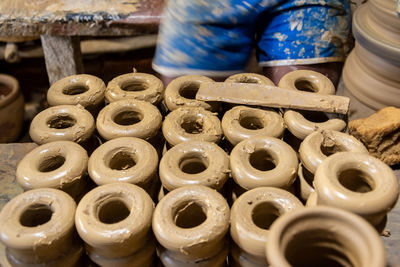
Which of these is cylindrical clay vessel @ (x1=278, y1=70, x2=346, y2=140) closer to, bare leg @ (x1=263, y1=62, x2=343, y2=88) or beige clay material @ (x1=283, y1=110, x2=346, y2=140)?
beige clay material @ (x1=283, y1=110, x2=346, y2=140)

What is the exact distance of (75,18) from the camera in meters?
2.15

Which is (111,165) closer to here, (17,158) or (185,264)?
(185,264)

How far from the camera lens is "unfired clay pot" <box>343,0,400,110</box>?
1969 mm

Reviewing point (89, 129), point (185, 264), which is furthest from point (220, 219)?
point (89, 129)

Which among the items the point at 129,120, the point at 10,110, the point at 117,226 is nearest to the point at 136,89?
the point at 129,120

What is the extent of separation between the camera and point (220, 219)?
42.9 inches

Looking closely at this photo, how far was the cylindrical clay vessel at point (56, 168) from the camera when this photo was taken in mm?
1230

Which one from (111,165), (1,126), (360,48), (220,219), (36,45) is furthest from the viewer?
(36,45)

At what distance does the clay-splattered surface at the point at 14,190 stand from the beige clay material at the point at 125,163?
1.35ft

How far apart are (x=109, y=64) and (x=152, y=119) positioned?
2.04m

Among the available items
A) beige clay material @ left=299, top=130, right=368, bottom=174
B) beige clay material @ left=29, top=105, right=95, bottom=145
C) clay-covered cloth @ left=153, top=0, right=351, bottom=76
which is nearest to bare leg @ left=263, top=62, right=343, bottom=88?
clay-covered cloth @ left=153, top=0, right=351, bottom=76

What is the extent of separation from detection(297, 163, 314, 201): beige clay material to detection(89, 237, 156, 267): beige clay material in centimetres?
51

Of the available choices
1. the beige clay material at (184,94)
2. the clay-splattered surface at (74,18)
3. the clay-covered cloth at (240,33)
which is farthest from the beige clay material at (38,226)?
the clay-splattered surface at (74,18)

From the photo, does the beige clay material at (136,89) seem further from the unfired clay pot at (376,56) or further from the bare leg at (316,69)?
the unfired clay pot at (376,56)
